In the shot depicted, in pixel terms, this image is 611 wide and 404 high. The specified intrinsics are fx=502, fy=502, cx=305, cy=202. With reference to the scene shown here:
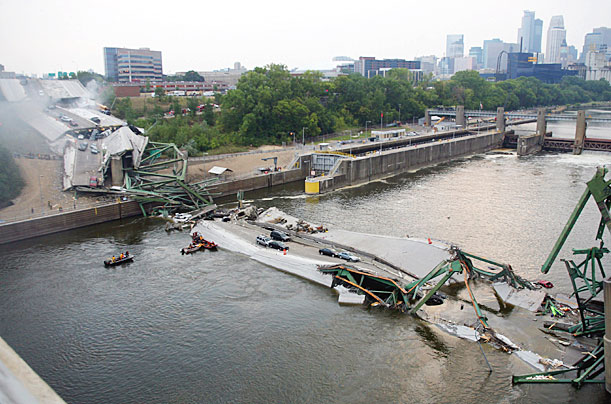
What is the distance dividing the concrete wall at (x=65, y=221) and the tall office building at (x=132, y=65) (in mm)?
118836

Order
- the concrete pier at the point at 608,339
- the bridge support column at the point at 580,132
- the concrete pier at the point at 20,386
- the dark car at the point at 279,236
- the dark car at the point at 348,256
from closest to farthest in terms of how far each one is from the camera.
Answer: the concrete pier at the point at 20,386 → the concrete pier at the point at 608,339 → the dark car at the point at 348,256 → the dark car at the point at 279,236 → the bridge support column at the point at 580,132

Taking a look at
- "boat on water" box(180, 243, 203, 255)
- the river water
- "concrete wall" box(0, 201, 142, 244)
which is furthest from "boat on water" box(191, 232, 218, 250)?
"concrete wall" box(0, 201, 142, 244)

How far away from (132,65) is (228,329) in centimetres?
15956

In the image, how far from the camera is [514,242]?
40.3 m

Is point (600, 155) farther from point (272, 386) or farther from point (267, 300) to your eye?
point (272, 386)

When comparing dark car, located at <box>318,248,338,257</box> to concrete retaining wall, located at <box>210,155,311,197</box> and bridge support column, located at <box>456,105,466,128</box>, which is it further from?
bridge support column, located at <box>456,105,466,128</box>

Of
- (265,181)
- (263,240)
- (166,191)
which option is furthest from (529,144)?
(263,240)

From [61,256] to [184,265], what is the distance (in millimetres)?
10070

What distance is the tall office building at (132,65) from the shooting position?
166125 millimetres

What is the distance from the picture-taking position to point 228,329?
26781 mm

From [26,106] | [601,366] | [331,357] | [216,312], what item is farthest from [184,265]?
[26,106]

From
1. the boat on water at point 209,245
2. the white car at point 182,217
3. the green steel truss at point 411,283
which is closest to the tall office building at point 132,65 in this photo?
the white car at point 182,217

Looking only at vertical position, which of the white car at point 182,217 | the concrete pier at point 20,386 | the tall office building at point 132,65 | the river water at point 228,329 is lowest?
the river water at point 228,329

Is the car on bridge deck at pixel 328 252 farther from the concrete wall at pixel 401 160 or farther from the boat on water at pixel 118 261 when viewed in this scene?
the concrete wall at pixel 401 160
